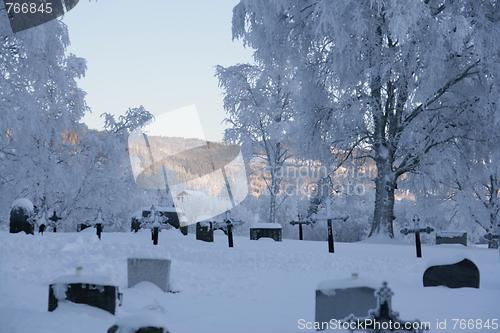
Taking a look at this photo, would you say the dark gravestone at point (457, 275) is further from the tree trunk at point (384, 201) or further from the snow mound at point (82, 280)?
the tree trunk at point (384, 201)

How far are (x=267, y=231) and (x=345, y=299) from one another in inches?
484

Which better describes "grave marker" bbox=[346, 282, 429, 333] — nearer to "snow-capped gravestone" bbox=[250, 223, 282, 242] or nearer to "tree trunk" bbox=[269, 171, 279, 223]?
"snow-capped gravestone" bbox=[250, 223, 282, 242]

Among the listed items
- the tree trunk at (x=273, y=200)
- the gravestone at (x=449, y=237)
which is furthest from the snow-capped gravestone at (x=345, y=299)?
the tree trunk at (x=273, y=200)

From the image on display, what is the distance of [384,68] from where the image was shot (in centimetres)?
1611

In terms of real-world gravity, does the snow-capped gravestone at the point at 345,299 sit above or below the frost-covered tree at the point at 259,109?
below

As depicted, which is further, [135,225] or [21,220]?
[135,225]

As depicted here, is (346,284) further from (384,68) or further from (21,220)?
(21,220)

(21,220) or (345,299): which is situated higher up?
(21,220)

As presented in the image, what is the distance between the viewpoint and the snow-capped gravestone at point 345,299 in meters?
6.16

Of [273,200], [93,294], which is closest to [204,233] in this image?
[93,294]

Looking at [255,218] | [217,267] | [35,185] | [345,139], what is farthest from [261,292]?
[255,218]

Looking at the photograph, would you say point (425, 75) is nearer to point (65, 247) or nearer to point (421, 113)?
point (421, 113)

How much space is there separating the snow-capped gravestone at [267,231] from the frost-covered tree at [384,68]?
297 cm

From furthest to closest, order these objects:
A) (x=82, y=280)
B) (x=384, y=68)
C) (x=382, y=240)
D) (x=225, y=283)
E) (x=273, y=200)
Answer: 1. (x=273, y=200)
2. (x=382, y=240)
3. (x=384, y=68)
4. (x=225, y=283)
5. (x=82, y=280)
